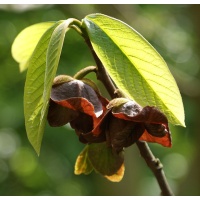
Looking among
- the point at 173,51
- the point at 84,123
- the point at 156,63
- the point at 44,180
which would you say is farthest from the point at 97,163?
the point at 44,180

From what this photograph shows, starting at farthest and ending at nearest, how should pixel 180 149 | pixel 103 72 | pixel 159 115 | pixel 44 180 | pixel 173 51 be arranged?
pixel 44 180 < pixel 180 149 < pixel 173 51 < pixel 103 72 < pixel 159 115

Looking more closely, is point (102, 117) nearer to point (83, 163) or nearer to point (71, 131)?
point (83, 163)

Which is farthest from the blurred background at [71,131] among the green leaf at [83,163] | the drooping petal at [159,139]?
the drooping petal at [159,139]

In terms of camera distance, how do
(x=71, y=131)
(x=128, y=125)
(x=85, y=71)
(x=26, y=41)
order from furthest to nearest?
(x=71, y=131) → (x=26, y=41) → (x=85, y=71) → (x=128, y=125)

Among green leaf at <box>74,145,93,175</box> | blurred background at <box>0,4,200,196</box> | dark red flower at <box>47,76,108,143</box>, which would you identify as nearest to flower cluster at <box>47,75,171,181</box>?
dark red flower at <box>47,76,108,143</box>

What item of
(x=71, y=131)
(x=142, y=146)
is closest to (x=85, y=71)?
(x=142, y=146)

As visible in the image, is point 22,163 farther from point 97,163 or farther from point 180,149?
point 97,163
